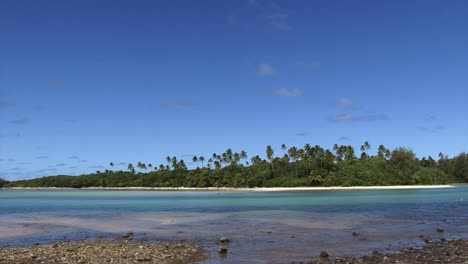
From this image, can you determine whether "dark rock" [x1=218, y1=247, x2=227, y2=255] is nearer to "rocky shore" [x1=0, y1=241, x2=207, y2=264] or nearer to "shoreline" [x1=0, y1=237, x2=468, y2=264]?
Answer: "shoreline" [x1=0, y1=237, x2=468, y2=264]

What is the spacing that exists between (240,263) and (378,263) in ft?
23.7

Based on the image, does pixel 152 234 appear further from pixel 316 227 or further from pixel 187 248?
pixel 316 227

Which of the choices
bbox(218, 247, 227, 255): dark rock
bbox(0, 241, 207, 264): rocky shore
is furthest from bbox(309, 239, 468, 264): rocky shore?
bbox(0, 241, 207, 264): rocky shore

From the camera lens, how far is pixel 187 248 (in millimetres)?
28719

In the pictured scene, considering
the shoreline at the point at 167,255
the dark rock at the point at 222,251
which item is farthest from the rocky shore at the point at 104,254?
the dark rock at the point at 222,251

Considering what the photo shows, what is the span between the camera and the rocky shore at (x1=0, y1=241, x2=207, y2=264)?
23672 mm

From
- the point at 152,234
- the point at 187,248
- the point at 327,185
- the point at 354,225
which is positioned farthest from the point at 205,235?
the point at 327,185

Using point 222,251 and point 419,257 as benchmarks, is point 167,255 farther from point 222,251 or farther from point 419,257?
point 419,257

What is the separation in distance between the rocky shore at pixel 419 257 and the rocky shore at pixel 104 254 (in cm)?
794

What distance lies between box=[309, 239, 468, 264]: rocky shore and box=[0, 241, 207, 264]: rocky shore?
26.0ft

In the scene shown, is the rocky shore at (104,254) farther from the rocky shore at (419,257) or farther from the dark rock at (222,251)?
the rocky shore at (419,257)

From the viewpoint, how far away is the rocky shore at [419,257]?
22.7m

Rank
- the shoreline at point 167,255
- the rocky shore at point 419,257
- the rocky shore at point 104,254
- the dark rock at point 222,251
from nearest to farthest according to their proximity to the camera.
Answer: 1. the rocky shore at point 419,257
2. the shoreline at point 167,255
3. the rocky shore at point 104,254
4. the dark rock at point 222,251

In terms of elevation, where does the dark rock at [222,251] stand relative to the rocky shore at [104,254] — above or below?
below
